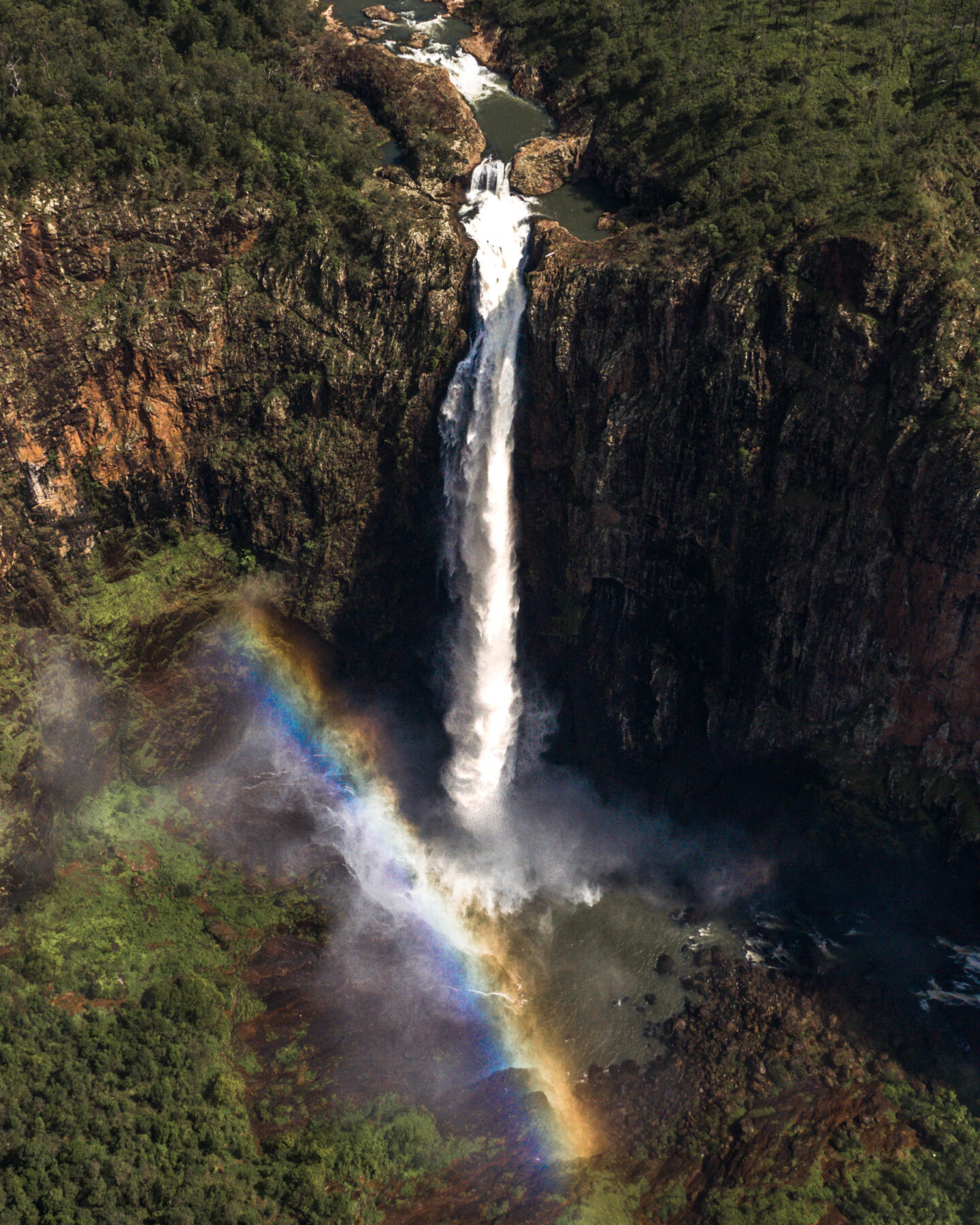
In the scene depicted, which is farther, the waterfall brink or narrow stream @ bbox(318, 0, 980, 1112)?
the waterfall brink

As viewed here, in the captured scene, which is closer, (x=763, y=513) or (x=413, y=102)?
(x=763, y=513)

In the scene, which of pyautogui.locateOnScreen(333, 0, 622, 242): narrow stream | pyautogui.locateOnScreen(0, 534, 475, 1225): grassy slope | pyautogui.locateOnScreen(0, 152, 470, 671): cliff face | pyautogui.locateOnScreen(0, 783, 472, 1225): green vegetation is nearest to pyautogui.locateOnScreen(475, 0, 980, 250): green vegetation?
pyautogui.locateOnScreen(333, 0, 622, 242): narrow stream

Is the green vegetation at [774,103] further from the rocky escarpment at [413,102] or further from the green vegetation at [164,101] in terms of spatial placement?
the green vegetation at [164,101]

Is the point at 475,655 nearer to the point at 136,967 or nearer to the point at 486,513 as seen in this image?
the point at 486,513

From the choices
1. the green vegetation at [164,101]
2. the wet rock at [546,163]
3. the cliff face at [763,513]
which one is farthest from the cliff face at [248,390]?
the cliff face at [763,513]

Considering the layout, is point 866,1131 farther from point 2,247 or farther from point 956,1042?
point 2,247

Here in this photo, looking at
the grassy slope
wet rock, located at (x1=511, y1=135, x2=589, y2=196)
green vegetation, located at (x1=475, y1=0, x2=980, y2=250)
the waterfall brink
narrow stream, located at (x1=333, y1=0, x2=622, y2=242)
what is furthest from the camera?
wet rock, located at (x1=511, y1=135, x2=589, y2=196)

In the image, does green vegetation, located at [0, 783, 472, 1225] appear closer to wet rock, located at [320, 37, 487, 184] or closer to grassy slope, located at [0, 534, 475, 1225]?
grassy slope, located at [0, 534, 475, 1225]

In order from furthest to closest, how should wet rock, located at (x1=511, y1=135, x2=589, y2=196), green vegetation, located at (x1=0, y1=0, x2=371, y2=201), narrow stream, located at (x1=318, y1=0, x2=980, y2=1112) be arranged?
1. wet rock, located at (x1=511, y1=135, x2=589, y2=196)
2. green vegetation, located at (x1=0, y1=0, x2=371, y2=201)
3. narrow stream, located at (x1=318, y1=0, x2=980, y2=1112)

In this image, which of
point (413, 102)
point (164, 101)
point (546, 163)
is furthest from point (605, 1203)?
point (413, 102)
